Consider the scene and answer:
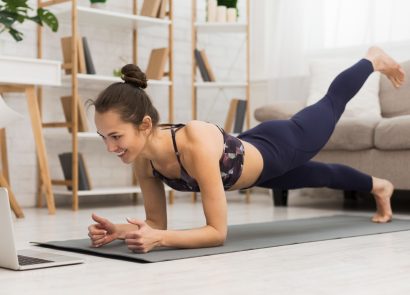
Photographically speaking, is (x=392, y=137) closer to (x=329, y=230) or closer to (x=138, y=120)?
(x=329, y=230)

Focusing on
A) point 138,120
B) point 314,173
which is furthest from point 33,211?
point 138,120

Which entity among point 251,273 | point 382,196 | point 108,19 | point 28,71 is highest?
point 108,19

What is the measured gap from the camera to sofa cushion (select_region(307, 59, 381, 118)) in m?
4.43

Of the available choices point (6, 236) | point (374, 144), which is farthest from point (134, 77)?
point (374, 144)

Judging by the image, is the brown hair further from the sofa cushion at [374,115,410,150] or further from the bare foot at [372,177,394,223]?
the sofa cushion at [374,115,410,150]

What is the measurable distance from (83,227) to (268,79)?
273cm

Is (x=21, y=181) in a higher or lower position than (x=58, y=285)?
lower

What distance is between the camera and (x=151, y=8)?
→ 4.59 meters

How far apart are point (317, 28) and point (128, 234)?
3.45m

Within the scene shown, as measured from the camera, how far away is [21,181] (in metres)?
4.26

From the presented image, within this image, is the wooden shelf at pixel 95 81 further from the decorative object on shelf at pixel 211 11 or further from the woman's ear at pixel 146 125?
the woman's ear at pixel 146 125

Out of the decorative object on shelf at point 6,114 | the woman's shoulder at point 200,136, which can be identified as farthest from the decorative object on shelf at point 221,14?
the woman's shoulder at point 200,136

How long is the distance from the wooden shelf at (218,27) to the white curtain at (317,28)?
17.0 inches

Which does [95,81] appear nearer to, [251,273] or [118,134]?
[118,134]
